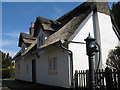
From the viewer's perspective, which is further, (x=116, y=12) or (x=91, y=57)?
(x=116, y=12)

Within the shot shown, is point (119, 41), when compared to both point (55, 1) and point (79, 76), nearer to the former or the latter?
point (79, 76)

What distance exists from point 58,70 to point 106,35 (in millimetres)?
4396

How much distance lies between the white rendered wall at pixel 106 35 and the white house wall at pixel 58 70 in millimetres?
2924

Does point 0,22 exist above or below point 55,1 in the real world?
below

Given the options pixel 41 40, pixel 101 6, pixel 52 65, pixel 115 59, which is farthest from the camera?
pixel 41 40

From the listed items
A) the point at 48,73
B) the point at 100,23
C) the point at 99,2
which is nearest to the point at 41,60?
the point at 48,73

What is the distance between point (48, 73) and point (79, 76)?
3.03 metres

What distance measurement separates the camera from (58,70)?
9336 mm

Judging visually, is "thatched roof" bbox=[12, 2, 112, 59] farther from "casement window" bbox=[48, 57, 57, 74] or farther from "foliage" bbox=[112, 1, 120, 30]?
"foliage" bbox=[112, 1, 120, 30]

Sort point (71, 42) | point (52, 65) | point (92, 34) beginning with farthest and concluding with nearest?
1. point (52, 65)
2. point (92, 34)
3. point (71, 42)

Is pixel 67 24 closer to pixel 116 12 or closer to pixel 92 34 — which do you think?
pixel 92 34

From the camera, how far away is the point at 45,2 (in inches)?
378

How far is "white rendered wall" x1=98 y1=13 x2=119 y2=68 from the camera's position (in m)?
9.89

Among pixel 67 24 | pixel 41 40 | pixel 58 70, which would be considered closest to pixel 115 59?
pixel 58 70
